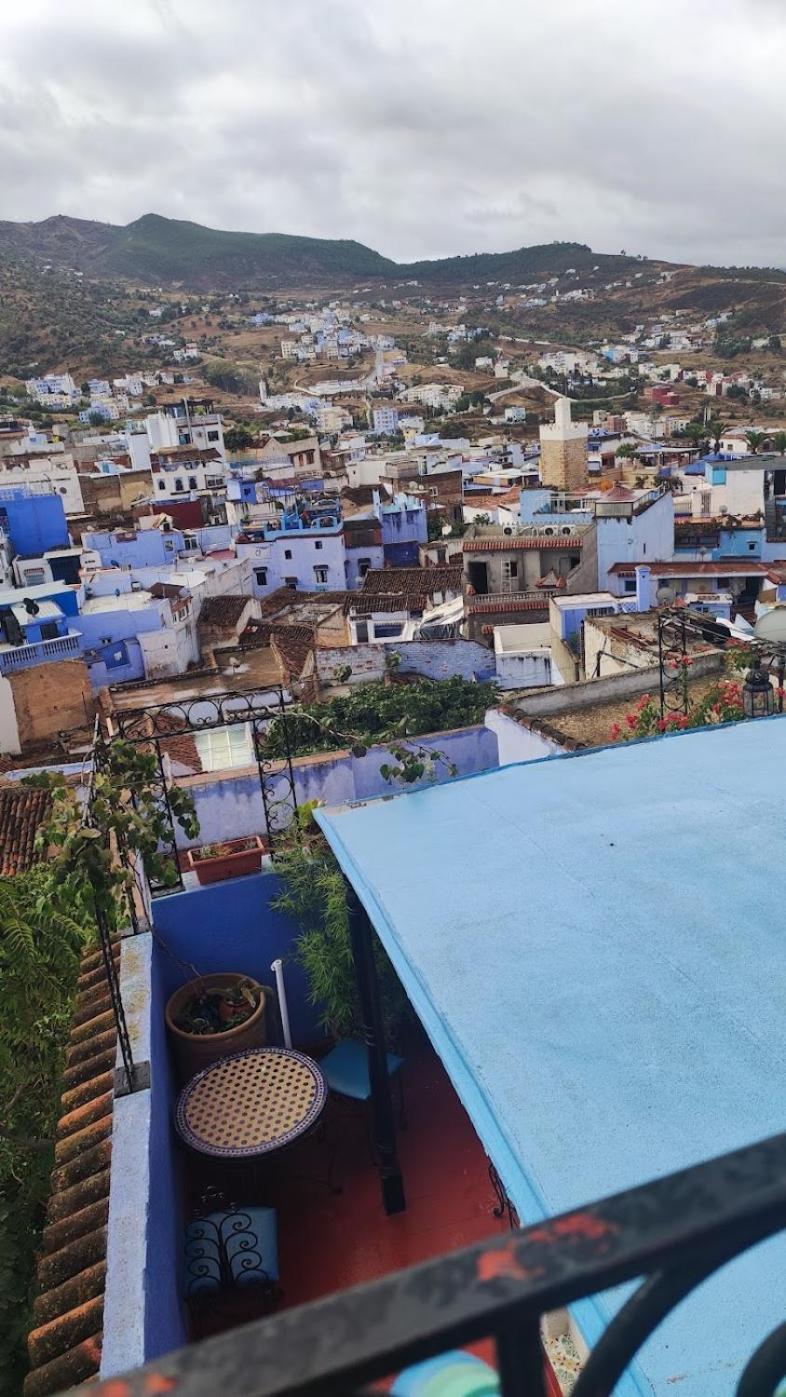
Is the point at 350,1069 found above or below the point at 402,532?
below

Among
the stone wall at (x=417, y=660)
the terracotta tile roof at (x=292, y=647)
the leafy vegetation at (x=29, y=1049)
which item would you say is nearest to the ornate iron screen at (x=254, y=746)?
the leafy vegetation at (x=29, y=1049)

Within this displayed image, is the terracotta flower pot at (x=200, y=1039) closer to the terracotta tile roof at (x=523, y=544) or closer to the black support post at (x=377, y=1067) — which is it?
the black support post at (x=377, y=1067)

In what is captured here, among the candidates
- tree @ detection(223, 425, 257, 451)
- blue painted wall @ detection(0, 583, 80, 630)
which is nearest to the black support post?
blue painted wall @ detection(0, 583, 80, 630)

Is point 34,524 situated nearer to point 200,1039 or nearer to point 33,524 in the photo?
point 33,524

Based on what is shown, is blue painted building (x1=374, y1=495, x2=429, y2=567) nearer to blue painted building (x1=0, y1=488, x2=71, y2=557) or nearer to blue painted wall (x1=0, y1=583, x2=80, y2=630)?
blue painted building (x1=0, y1=488, x2=71, y2=557)

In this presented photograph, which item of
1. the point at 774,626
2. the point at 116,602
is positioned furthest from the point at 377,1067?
the point at 116,602
